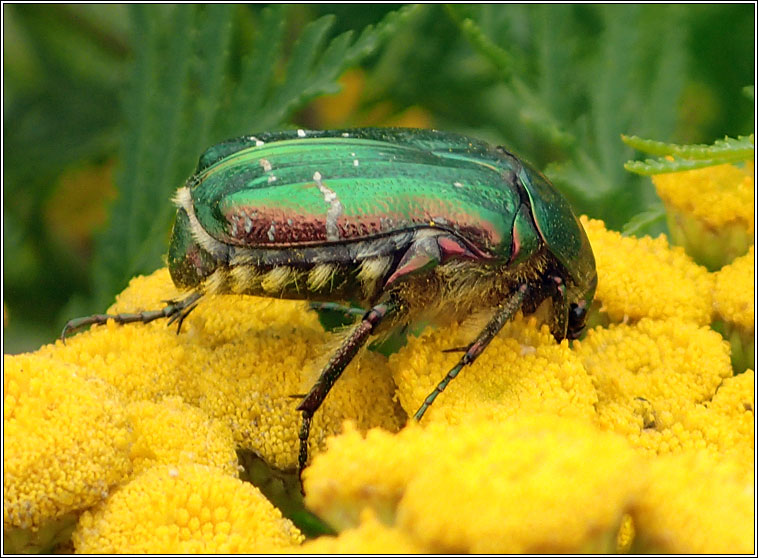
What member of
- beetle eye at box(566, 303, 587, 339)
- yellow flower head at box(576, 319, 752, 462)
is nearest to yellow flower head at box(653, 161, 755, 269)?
yellow flower head at box(576, 319, 752, 462)

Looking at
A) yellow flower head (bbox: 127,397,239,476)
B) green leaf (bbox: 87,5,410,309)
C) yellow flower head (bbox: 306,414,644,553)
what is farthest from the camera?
green leaf (bbox: 87,5,410,309)

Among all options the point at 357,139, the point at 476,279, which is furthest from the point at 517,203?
the point at 357,139

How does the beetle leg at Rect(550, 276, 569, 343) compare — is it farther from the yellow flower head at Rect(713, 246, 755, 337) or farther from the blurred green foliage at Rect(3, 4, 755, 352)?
the blurred green foliage at Rect(3, 4, 755, 352)

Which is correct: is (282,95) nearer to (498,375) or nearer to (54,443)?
(498,375)

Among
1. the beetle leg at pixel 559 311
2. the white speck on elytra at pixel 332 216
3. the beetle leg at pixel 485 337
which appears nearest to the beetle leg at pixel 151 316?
the white speck on elytra at pixel 332 216

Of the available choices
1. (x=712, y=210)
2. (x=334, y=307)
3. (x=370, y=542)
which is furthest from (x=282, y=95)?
(x=370, y=542)

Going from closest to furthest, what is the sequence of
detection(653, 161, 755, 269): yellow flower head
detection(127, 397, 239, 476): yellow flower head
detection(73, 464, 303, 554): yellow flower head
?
1. detection(73, 464, 303, 554): yellow flower head
2. detection(127, 397, 239, 476): yellow flower head
3. detection(653, 161, 755, 269): yellow flower head

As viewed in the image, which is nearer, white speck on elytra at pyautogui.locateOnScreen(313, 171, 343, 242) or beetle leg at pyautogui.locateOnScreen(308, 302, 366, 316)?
white speck on elytra at pyautogui.locateOnScreen(313, 171, 343, 242)

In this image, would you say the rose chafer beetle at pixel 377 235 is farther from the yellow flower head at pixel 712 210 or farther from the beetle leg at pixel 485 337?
the yellow flower head at pixel 712 210
